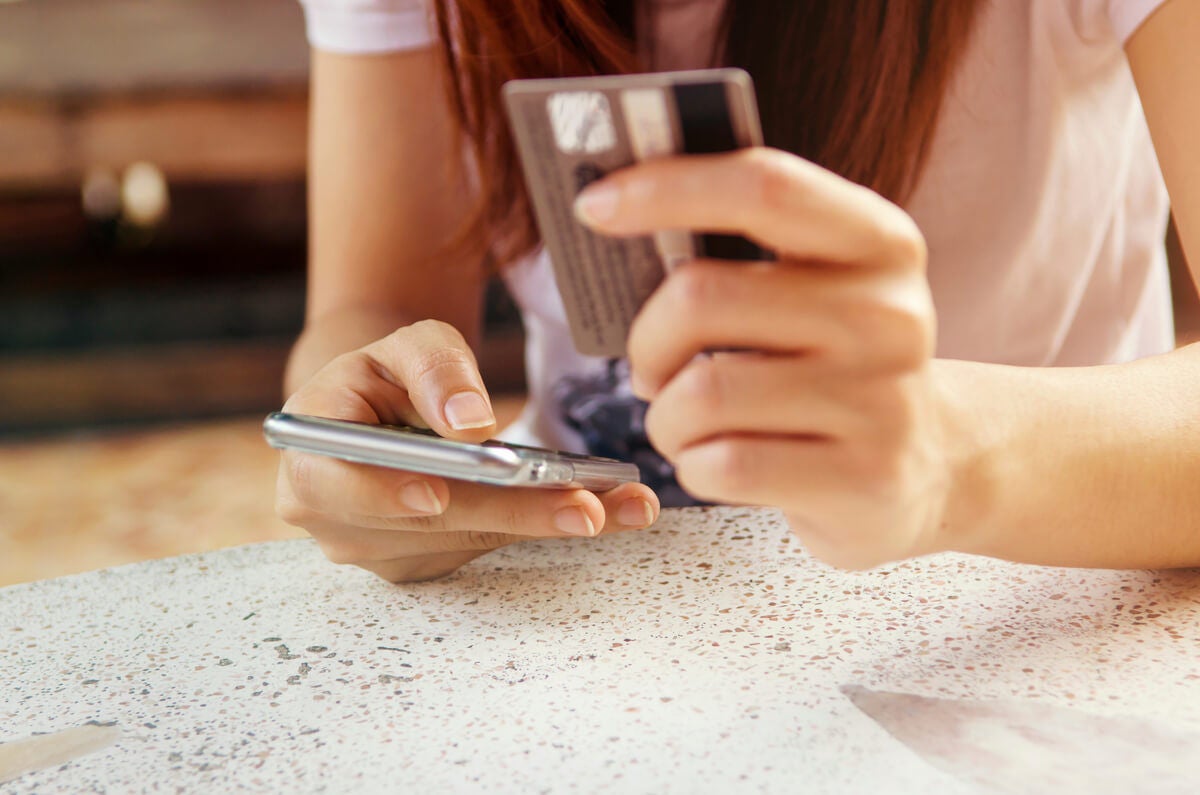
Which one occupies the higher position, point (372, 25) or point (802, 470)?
point (372, 25)

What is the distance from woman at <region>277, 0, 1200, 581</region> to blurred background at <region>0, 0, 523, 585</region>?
1496mm

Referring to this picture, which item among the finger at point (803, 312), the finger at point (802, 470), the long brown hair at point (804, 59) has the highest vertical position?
the long brown hair at point (804, 59)

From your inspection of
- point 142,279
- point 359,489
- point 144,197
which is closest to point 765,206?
point 359,489

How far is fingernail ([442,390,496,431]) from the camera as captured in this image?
0.49 m

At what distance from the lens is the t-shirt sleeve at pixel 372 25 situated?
791 millimetres

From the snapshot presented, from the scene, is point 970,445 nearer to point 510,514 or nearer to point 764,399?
point 764,399

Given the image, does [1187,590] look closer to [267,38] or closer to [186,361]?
[186,361]

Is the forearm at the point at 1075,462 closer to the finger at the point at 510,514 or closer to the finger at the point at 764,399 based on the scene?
the finger at the point at 764,399

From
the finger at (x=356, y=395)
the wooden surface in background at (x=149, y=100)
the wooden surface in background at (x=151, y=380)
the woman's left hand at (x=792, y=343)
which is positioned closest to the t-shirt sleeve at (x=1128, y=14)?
the woman's left hand at (x=792, y=343)

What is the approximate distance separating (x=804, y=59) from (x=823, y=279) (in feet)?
1.27

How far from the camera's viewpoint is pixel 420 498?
469mm

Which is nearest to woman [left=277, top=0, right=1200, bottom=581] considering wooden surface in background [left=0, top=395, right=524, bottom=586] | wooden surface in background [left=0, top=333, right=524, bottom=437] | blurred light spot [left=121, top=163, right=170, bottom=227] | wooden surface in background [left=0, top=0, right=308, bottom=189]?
wooden surface in background [left=0, top=395, right=524, bottom=586]

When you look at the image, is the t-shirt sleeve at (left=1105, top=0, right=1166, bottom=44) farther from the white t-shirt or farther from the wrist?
the wrist

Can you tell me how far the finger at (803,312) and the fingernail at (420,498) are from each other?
170 mm
